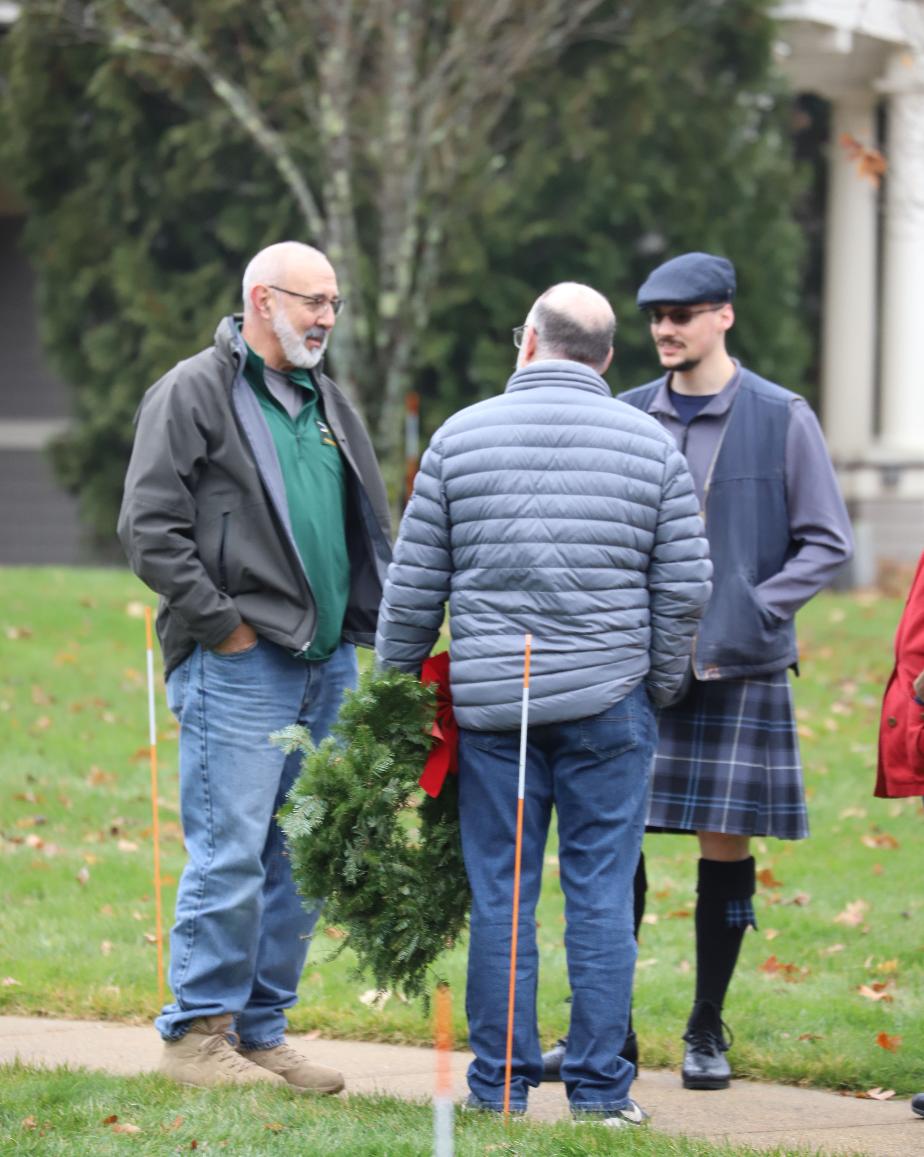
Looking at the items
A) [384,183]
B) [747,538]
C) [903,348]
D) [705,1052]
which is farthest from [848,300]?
[705,1052]

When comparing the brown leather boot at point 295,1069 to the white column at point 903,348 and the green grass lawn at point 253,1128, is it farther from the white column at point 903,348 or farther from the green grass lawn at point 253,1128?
the white column at point 903,348

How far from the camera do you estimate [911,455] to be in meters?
21.1

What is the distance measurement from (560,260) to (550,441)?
1401cm

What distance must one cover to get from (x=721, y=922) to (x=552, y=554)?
1.54 meters

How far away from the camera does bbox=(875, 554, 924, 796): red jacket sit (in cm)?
499

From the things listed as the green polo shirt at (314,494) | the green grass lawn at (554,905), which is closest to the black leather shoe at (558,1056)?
the green grass lawn at (554,905)

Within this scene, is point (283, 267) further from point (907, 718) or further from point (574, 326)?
point (907, 718)

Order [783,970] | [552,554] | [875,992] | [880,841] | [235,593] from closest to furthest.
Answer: [552,554] < [235,593] < [875,992] < [783,970] < [880,841]

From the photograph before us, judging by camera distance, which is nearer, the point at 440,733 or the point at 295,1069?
the point at 440,733

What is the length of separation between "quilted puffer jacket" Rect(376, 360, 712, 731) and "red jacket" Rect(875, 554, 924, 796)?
0.66 metres

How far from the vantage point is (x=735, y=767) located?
5.49 metres

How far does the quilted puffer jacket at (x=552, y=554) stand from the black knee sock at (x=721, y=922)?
3.38 feet

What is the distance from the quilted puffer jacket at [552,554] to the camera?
4.62m

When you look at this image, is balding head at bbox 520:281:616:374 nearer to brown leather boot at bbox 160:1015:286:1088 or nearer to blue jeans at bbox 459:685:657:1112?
blue jeans at bbox 459:685:657:1112
